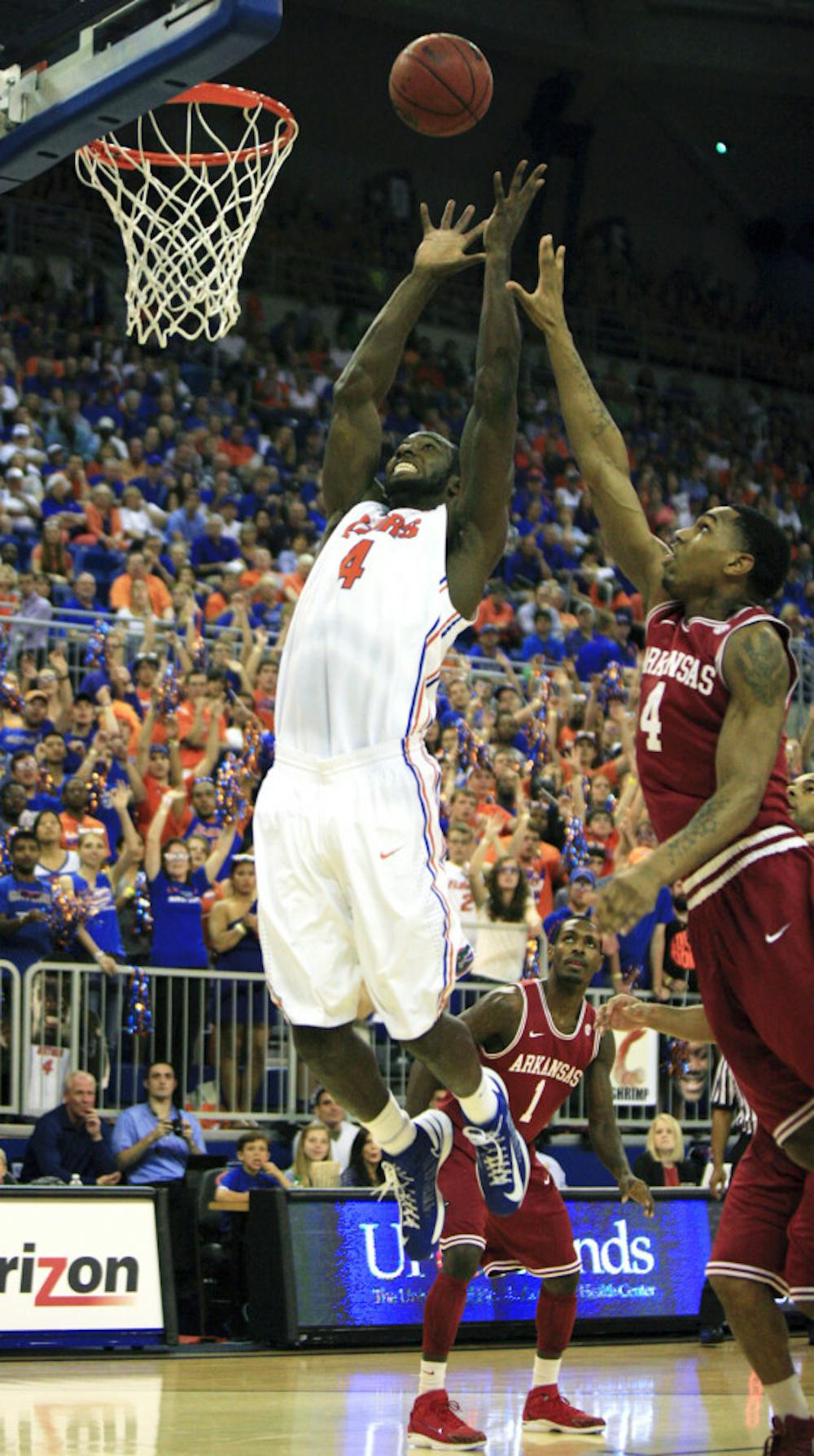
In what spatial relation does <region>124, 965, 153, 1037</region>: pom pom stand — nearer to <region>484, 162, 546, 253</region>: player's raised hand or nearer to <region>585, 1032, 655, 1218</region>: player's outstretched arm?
<region>585, 1032, 655, 1218</region>: player's outstretched arm

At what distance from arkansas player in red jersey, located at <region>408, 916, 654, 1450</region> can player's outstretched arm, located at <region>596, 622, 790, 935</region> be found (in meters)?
2.90

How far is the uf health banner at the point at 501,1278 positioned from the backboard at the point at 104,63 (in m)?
6.69

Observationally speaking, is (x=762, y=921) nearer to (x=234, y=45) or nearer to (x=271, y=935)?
(x=271, y=935)

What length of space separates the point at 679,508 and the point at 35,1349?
18641 mm

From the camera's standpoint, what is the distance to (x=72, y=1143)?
12.3 meters

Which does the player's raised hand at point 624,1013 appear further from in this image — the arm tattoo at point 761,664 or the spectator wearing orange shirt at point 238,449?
the spectator wearing orange shirt at point 238,449

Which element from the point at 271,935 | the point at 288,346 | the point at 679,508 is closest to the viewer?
the point at 271,935

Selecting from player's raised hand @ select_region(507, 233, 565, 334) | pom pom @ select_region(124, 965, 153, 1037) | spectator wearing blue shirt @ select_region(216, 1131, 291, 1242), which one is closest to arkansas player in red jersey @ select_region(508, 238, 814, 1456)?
player's raised hand @ select_region(507, 233, 565, 334)

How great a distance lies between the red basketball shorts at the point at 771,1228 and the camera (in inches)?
230

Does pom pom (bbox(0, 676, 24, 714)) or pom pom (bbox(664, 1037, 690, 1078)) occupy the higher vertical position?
pom pom (bbox(0, 676, 24, 714))

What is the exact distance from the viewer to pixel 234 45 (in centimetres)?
755

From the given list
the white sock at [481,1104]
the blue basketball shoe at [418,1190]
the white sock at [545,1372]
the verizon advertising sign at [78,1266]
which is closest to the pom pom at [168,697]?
the verizon advertising sign at [78,1266]

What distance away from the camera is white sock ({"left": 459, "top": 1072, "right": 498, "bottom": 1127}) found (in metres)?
7.28

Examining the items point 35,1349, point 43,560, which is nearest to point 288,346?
point 43,560
